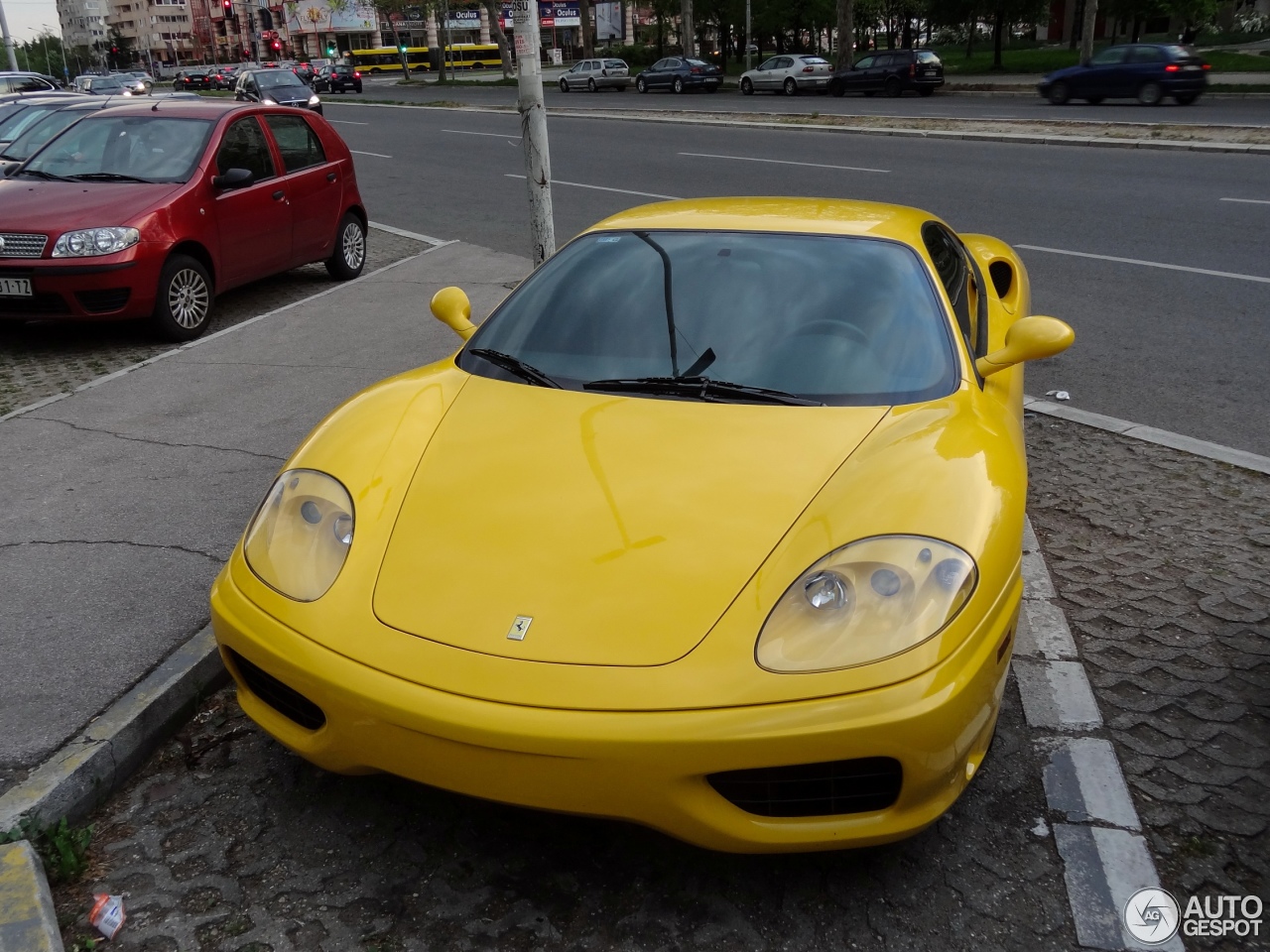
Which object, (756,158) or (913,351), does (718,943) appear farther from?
(756,158)

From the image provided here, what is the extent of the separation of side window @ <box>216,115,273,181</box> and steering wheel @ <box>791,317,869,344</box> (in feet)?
20.9

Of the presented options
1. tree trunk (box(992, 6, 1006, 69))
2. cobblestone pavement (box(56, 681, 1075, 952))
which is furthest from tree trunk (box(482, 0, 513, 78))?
cobblestone pavement (box(56, 681, 1075, 952))

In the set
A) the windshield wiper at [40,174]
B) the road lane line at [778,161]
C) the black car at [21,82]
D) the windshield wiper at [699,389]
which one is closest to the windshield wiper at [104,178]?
the windshield wiper at [40,174]

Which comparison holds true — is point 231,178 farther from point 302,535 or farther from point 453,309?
point 302,535

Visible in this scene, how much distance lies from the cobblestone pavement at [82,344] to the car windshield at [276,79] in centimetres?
2271

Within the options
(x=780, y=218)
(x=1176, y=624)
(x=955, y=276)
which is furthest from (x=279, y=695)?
(x=1176, y=624)

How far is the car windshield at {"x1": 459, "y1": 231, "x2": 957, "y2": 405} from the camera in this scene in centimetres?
331

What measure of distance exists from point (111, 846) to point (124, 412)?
12.8 feet

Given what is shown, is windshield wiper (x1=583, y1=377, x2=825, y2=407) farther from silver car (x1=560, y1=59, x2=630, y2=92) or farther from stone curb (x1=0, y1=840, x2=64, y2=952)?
silver car (x1=560, y1=59, x2=630, y2=92)

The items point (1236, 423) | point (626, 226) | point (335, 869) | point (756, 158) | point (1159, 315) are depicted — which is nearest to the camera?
point (335, 869)

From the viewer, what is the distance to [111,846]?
9.16ft

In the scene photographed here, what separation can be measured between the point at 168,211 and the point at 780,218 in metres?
5.40

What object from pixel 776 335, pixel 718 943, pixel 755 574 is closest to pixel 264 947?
pixel 718 943
